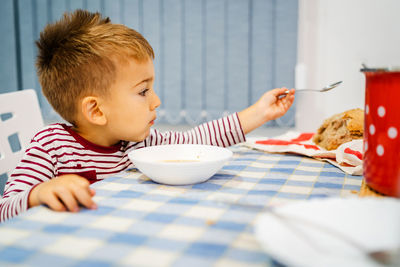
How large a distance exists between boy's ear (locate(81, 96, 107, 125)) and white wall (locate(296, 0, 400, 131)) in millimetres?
989

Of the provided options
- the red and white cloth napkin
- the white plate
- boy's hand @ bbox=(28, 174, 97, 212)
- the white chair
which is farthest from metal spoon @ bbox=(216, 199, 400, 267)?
the white chair

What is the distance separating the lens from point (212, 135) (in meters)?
1.14

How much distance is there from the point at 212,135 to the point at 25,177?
55 centimetres

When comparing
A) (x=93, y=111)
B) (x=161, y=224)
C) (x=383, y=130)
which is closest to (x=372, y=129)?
(x=383, y=130)

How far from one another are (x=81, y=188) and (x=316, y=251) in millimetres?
366

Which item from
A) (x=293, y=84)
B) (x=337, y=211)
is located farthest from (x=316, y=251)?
(x=293, y=84)

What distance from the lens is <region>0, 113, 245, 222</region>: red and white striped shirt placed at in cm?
79

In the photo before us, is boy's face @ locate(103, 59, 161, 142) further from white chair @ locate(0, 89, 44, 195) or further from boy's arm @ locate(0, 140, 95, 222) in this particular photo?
white chair @ locate(0, 89, 44, 195)

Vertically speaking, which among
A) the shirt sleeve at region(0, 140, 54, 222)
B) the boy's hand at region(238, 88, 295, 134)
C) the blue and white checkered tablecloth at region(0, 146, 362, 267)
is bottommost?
the shirt sleeve at region(0, 140, 54, 222)

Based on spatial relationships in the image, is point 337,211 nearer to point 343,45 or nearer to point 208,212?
point 208,212

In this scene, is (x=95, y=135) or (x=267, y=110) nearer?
(x=95, y=135)

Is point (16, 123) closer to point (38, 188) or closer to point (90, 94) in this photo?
point (90, 94)

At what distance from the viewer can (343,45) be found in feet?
5.36

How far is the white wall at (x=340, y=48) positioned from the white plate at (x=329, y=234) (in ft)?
3.18
